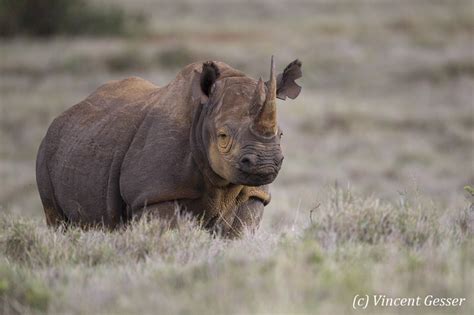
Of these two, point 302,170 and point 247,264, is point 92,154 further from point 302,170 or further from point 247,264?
point 302,170

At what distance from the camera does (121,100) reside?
8.69 meters

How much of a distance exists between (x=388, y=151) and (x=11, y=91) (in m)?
8.64

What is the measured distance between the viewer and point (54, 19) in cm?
2983

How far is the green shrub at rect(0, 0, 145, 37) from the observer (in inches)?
1164

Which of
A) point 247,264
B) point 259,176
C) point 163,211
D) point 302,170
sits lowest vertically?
point 302,170

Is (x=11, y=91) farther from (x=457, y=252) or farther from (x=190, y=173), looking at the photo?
(x=457, y=252)

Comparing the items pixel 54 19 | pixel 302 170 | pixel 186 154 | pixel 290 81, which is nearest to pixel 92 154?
pixel 186 154

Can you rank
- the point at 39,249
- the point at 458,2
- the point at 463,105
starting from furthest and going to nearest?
the point at 458,2, the point at 463,105, the point at 39,249

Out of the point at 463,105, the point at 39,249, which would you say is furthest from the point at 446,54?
the point at 39,249

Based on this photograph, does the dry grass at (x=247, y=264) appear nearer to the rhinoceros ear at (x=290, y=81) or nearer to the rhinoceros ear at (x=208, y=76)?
the rhinoceros ear at (x=290, y=81)

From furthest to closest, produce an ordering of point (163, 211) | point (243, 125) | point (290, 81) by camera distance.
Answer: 1. point (290, 81)
2. point (163, 211)
3. point (243, 125)

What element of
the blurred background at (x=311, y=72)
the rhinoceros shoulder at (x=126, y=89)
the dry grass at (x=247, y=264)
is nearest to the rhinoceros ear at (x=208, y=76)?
the dry grass at (x=247, y=264)

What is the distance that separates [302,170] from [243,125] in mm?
12136

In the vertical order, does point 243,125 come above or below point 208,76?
below
